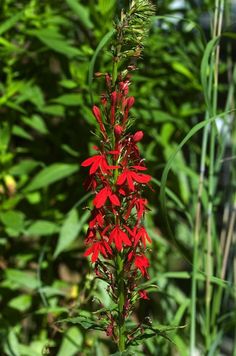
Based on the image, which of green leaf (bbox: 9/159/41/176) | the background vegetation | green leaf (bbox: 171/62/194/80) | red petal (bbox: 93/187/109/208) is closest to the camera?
red petal (bbox: 93/187/109/208)

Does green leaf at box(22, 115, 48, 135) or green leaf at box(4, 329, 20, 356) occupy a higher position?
green leaf at box(22, 115, 48, 135)

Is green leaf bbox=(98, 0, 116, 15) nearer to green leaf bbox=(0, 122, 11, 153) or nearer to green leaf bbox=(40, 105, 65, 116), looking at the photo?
green leaf bbox=(40, 105, 65, 116)

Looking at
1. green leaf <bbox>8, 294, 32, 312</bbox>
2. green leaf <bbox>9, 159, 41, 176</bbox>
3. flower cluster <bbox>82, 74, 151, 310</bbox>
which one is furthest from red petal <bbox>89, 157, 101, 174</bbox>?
green leaf <bbox>8, 294, 32, 312</bbox>

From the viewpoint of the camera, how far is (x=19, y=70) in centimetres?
223

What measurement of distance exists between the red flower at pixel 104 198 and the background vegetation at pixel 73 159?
2.53ft

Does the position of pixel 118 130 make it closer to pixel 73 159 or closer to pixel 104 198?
pixel 104 198

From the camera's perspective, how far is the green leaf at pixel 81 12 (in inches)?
78.5

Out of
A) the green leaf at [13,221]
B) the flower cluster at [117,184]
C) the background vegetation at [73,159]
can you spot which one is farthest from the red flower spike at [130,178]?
the green leaf at [13,221]

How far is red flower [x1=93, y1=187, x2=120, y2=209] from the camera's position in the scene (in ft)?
3.53

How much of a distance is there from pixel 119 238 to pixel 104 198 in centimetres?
7

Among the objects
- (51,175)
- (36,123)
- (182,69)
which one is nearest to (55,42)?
(36,123)

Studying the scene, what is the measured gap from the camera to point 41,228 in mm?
2053

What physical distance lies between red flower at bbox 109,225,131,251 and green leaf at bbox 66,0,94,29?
3.47 ft

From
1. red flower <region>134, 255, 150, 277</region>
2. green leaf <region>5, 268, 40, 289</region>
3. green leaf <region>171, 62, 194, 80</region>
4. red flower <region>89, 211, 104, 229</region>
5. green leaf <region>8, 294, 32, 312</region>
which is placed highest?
green leaf <region>171, 62, 194, 80</region>
